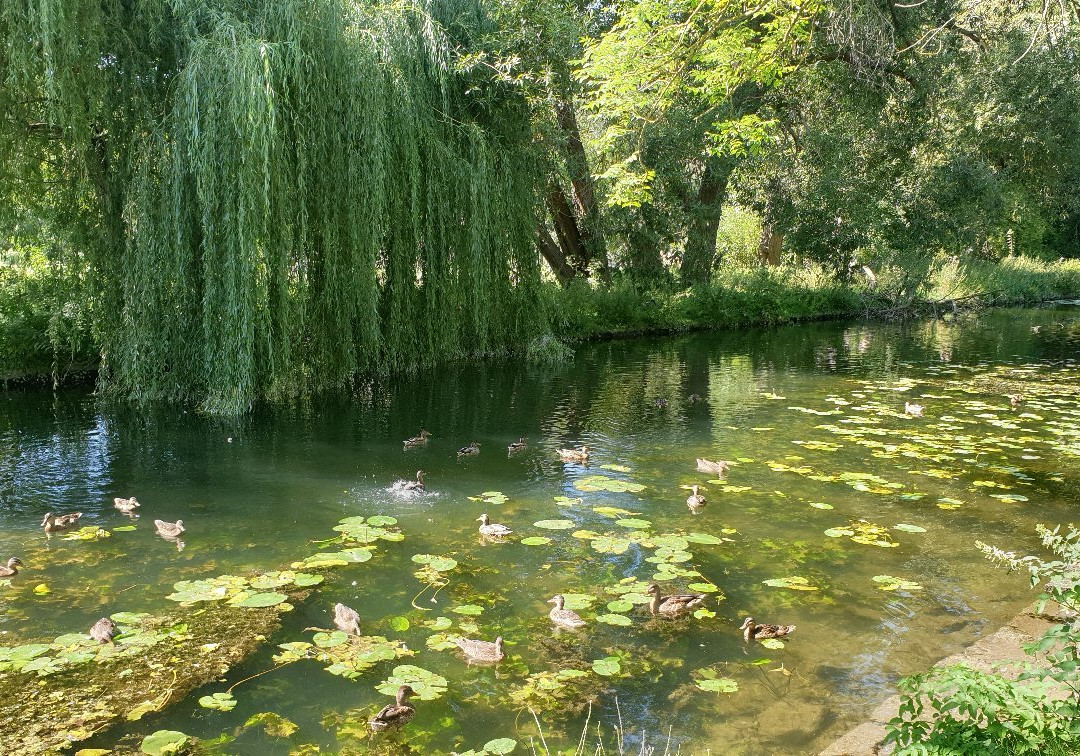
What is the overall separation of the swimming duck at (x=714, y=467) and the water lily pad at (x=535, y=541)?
2533 mm

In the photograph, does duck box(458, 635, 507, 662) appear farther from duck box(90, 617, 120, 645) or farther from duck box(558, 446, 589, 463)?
duck box(558, 446, 589, 463)

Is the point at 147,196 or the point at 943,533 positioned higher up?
the point at 147,196

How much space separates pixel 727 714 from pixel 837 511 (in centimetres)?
357

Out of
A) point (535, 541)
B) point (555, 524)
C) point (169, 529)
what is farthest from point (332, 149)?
point (535, 541)

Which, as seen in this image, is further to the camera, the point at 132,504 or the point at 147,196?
the point at 147,196

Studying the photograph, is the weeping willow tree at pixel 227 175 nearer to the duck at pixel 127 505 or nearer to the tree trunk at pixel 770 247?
the duck at pixel 127 505

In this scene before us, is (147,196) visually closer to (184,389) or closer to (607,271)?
(184,389)

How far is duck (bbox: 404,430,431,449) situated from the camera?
964cm

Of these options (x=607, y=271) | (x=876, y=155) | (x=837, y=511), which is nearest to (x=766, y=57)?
(x=837, y=511)

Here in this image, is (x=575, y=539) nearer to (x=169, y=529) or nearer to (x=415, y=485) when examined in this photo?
(x=415, y=485)

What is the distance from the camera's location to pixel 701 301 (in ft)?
80.3

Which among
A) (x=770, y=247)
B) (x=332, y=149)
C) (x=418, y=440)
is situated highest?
(x=770, y=247)

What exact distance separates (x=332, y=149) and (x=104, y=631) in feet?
28.5

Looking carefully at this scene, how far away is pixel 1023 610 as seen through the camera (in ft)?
16.9
